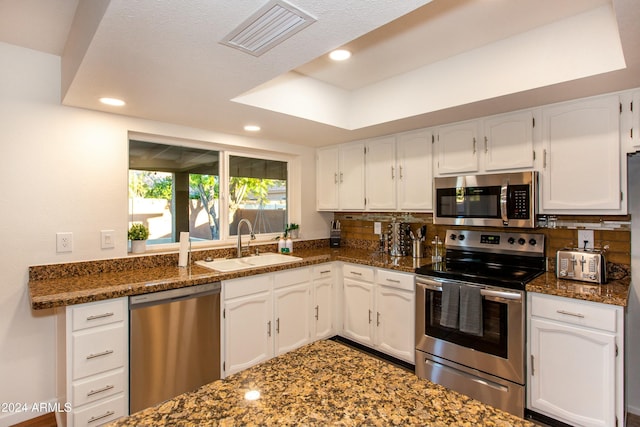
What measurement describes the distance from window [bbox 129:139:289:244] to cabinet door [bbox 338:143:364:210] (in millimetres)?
673

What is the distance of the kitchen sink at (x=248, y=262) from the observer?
8.94 ft

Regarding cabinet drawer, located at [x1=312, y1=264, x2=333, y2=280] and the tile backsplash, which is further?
cabinet drawer, located at [x1=312, y1=264, x2=333, y2=280]

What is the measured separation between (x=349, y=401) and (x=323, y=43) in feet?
4.46

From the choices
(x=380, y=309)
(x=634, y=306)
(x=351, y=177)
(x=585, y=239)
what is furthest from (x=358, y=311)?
(x=634, y=306)

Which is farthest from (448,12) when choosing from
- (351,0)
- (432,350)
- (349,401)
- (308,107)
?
(432,350)

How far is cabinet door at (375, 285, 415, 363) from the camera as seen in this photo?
2697mm

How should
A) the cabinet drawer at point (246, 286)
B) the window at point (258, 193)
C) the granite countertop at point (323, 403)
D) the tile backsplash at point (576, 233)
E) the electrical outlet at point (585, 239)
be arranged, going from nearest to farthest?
the granite countertop at point (323, 403), the tile backsplash at point (576, 233), the electrical outlet at point (585, 239), the cabinet drawer at point (246, 286), the window at point (258, 193)

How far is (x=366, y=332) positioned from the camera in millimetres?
3055

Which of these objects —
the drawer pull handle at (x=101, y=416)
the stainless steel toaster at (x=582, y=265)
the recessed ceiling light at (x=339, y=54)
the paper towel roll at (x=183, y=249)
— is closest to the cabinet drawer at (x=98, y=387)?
the drawer pull handle at (x=101, y=416)

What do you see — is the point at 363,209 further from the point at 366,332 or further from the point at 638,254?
the point at 638,254

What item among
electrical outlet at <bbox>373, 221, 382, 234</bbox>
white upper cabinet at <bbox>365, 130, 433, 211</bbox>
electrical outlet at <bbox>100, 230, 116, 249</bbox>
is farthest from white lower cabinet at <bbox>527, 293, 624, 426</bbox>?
electrical outlet at <bbox>100, 230, 116, 249</bbox>

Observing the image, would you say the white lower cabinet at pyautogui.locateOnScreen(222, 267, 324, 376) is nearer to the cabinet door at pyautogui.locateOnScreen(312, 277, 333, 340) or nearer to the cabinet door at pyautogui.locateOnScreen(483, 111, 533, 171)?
the cabinet door at pyautogui.locateOnScreen(312, 277, 333, 340)

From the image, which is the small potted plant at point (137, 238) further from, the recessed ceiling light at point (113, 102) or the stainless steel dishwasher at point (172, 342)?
the recessed ceiling light at point (113, 102)

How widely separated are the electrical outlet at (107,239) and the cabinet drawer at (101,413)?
3.35ft
